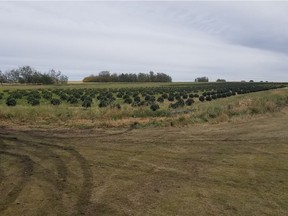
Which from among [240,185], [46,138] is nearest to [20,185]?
[240,185]

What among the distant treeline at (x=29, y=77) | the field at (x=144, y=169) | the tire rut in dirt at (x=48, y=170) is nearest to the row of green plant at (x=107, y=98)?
the field at (x=144, y=169)

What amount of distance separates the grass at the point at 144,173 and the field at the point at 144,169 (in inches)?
0.7

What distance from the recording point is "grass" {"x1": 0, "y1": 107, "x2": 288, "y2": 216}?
6.51 meters

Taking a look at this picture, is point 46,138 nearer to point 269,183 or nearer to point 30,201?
point 30,201

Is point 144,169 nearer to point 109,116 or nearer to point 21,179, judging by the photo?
point 21,179

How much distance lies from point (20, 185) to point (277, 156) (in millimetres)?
6622

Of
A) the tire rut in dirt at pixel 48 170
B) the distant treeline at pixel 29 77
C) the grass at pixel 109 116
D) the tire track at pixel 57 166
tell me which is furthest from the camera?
the distant treeline at pixel 29 77

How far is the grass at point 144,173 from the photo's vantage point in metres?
6.51

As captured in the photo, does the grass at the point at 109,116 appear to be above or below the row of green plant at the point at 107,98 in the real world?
above

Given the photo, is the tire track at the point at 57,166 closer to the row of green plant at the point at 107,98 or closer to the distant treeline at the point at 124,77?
the row of green plant at the point at 107,98

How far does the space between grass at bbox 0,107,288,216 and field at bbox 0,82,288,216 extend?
0.06ft

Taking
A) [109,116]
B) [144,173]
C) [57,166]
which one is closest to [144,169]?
[144,173]

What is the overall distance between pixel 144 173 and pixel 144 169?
0.35 meters

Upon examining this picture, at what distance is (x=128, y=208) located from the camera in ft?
21.0
